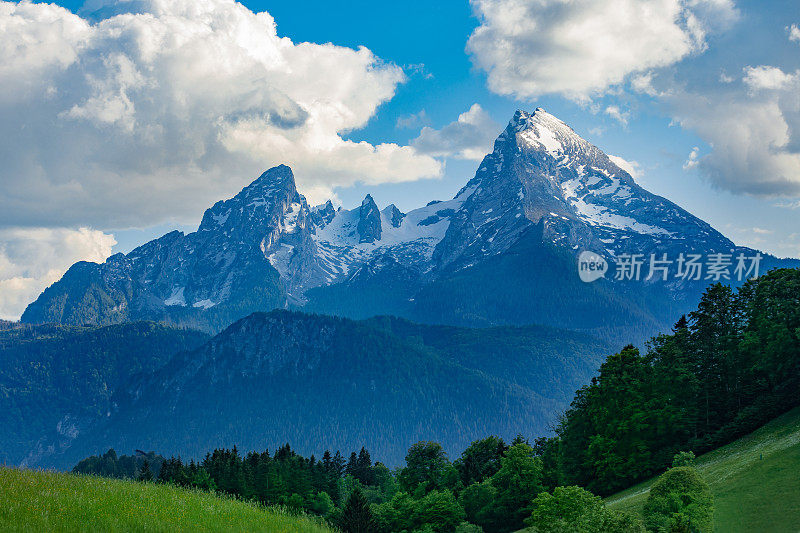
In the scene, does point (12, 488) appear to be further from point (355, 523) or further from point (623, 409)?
point (623, 409)

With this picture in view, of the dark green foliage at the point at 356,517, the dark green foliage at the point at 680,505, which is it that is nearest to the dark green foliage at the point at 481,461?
the dark green foliage at the point at 356,517

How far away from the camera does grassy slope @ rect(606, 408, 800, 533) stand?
144 ft

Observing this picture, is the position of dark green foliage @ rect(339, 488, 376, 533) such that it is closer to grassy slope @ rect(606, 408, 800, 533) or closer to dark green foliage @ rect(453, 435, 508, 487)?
grassy slope @ rect(606, 408, 800, 533)

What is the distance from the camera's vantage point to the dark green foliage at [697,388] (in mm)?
69188

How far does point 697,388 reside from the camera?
74750 mm

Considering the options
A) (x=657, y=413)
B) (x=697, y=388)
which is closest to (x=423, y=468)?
(x=657, y=413)

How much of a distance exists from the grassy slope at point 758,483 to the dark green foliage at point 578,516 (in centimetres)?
669

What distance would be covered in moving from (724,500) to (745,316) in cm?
3510

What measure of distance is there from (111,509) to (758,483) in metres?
46.1

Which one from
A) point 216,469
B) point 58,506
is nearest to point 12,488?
point 58,506

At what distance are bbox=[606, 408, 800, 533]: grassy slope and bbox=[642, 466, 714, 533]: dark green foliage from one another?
1.41 meters

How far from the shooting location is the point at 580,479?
80750mm

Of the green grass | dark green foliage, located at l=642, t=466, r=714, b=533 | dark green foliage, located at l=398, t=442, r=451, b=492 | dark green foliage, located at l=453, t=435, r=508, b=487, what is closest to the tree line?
dark green foliage, located at l=398, t=442, r=451, b=492

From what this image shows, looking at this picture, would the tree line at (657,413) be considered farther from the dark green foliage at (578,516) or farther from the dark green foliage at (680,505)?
the dark green foliage at (680,505)
